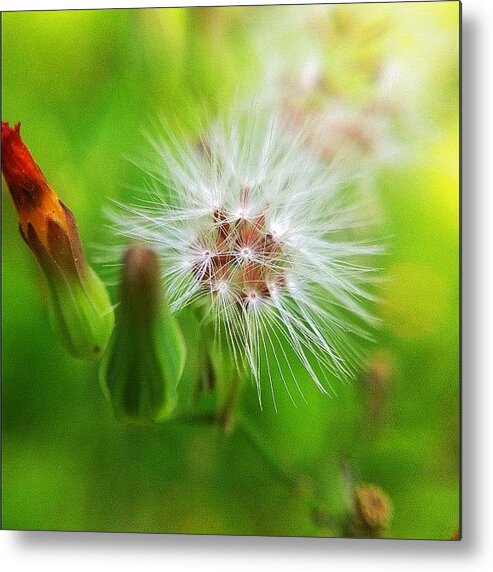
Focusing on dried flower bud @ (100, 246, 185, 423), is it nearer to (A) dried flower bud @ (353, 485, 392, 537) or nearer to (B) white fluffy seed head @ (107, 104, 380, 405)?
(B) white fluffy seed head @ (107, 104, 380, 405)

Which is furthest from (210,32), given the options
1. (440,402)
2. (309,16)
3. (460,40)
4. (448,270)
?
(440,402)

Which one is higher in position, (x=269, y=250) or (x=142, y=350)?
(x=269, y=250)

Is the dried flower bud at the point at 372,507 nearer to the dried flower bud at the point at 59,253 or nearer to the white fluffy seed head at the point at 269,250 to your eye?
the white fluffy seed head at the point at 269,250

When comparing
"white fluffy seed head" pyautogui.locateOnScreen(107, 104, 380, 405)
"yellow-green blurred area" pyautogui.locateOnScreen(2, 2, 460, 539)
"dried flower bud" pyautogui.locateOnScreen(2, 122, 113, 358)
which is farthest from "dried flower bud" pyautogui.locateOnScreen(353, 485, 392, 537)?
"dried flower bud" pyautogui.locateOnScreen(2, 122, 113, 358)

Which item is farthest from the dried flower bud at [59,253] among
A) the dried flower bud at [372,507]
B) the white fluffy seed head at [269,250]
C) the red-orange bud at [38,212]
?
the dried flower bud at [372,507]

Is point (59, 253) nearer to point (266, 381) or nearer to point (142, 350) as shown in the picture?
point (142, 350)

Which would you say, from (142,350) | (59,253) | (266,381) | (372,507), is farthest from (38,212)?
(372,507)
